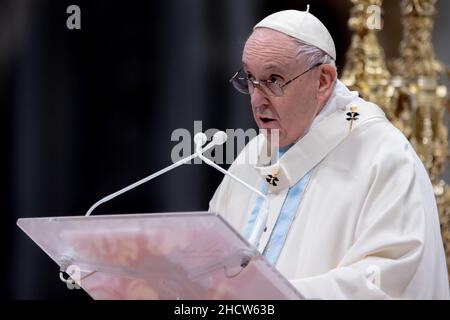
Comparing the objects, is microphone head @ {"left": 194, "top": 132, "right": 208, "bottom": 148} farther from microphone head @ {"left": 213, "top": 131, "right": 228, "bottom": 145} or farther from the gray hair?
the gray hair

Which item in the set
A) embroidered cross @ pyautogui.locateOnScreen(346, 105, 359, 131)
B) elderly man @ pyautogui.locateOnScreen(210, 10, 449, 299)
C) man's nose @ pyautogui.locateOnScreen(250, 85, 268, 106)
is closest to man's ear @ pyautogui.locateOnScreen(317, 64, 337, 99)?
elderly man @ pyautogui.locateOnScreen(210, 10, 449, 299)

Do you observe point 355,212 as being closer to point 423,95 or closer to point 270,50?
point 270,50

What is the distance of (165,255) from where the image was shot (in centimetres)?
314

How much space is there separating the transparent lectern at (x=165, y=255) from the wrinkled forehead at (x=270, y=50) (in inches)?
34.4

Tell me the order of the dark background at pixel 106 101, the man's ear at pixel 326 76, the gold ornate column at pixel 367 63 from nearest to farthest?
the man's ear at pixel 326 76
the gold ornate column at pixel 367 63
the dark background at pixel 106 101

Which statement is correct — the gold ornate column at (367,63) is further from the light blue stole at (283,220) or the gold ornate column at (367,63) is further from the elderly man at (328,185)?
the light blue stole at (283,220)

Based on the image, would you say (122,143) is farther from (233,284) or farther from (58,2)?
(233,284)

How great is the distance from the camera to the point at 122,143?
6426mm

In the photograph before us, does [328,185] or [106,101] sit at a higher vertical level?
[328,185]

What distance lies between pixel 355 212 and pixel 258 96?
1.47 ft

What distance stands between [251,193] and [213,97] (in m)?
2.45

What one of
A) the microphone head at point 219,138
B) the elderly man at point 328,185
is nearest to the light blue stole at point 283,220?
the elderly man at point 328,185

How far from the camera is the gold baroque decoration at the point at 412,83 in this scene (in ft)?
17.1

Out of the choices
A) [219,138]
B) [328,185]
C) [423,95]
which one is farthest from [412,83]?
[219,138]
